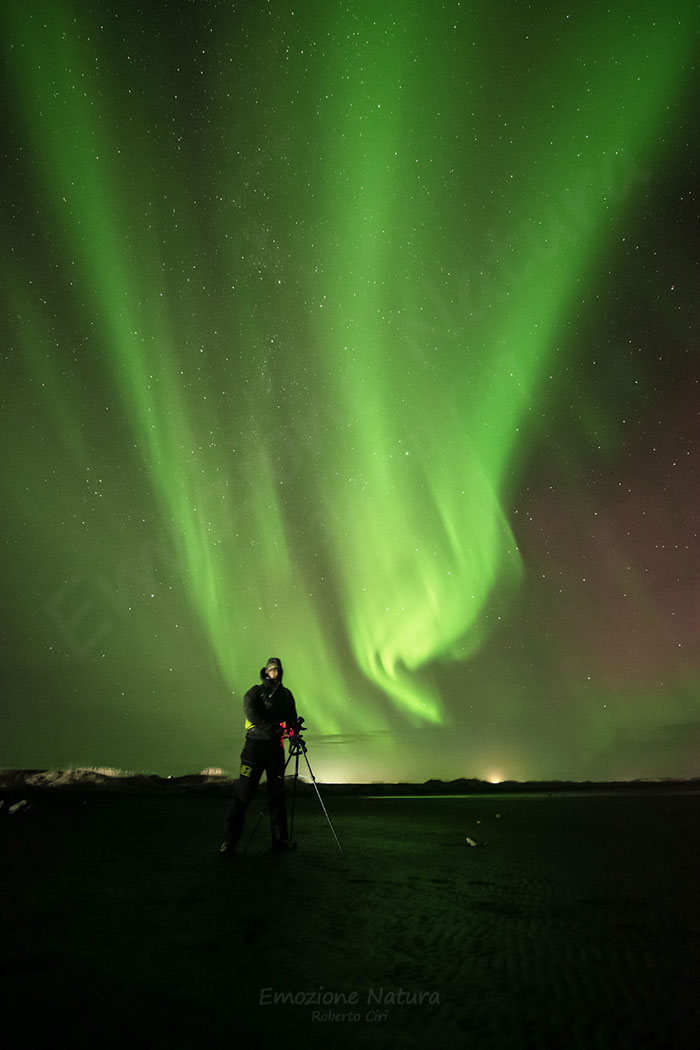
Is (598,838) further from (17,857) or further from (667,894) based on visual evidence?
(17,857)

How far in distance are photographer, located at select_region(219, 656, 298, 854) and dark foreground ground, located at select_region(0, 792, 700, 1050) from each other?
20.2 inches

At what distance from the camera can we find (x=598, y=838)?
480 inches

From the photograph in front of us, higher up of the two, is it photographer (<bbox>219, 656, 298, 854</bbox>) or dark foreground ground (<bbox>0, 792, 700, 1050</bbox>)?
photographer (<bbox>219, 656, 298, 854</bbox>)

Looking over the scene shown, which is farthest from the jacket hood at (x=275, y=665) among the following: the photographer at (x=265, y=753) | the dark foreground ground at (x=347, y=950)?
the dark foreground ground at (x=347, y=950)

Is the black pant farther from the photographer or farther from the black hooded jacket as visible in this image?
the black hooded jacket

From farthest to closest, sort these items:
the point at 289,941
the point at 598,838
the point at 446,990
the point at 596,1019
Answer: the point at 598,838 < the point at 289,941 < the point at 446,990 < the point at 596,1019

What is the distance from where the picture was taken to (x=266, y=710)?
351 inches

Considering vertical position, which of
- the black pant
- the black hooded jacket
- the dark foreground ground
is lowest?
the dark foreground ground

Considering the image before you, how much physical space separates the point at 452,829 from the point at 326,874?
Answer: 25.1 feet

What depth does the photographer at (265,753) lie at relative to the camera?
8.62m

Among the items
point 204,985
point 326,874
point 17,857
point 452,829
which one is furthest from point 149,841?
point 204,985

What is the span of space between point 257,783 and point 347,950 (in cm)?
437

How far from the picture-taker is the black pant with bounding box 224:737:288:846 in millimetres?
8555

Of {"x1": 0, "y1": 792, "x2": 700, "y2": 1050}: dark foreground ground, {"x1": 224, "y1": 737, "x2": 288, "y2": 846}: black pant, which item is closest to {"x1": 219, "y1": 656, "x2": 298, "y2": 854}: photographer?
{"x1": 224, "y1": 737, "x2": 288, "y2": 846}: black pant
